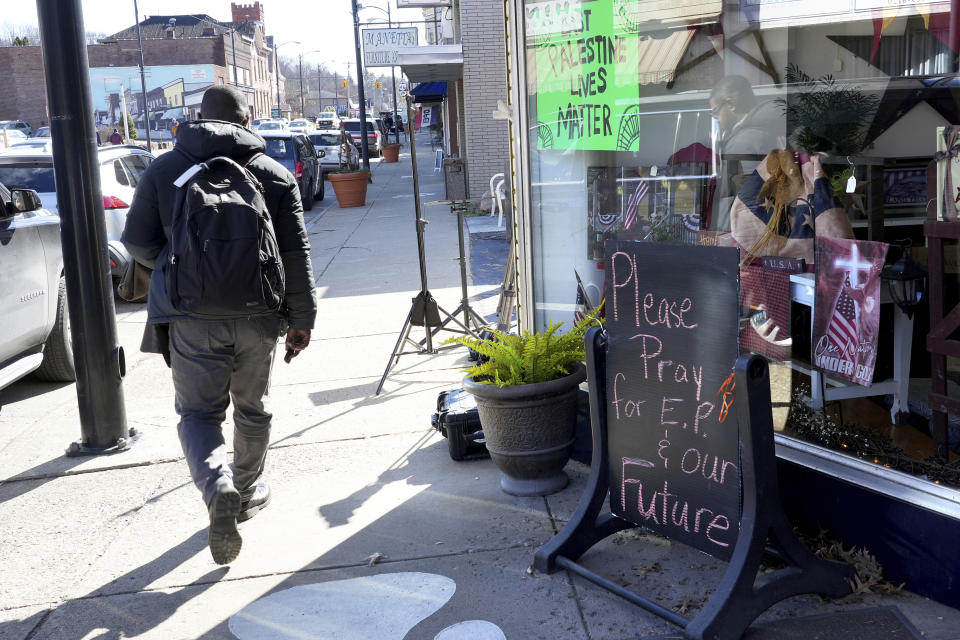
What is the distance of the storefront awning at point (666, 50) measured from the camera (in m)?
4.37

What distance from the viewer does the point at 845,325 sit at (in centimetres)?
362

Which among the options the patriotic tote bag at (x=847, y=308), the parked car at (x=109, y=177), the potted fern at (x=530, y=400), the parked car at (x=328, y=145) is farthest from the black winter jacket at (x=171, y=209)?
the parked car at (x=328, y=145)

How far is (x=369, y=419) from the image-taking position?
5566mm

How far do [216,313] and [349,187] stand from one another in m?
16.7

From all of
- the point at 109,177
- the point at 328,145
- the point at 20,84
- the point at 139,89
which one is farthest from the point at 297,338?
the point at 139,89

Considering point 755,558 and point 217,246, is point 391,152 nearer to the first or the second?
point 217,246

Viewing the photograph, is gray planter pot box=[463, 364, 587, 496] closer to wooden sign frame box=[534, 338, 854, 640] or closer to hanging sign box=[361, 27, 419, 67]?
wooden sign frame box=[534, 338, 854, 640]

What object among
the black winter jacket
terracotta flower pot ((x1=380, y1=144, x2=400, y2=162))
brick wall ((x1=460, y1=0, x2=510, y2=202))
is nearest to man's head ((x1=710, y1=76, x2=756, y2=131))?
the black winter jacket

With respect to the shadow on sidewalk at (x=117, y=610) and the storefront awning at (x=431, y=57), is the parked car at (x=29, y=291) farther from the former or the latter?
the storefront awning at (x=431, y=57)

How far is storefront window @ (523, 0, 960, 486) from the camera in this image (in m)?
3.70

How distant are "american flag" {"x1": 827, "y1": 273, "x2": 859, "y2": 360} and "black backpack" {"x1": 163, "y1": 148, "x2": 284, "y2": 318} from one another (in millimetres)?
2350

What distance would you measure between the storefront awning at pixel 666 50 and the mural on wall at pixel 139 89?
6988 centimetres

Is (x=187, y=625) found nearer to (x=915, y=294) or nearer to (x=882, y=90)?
(x=915, y=294)

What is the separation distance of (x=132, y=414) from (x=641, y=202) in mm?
3740
